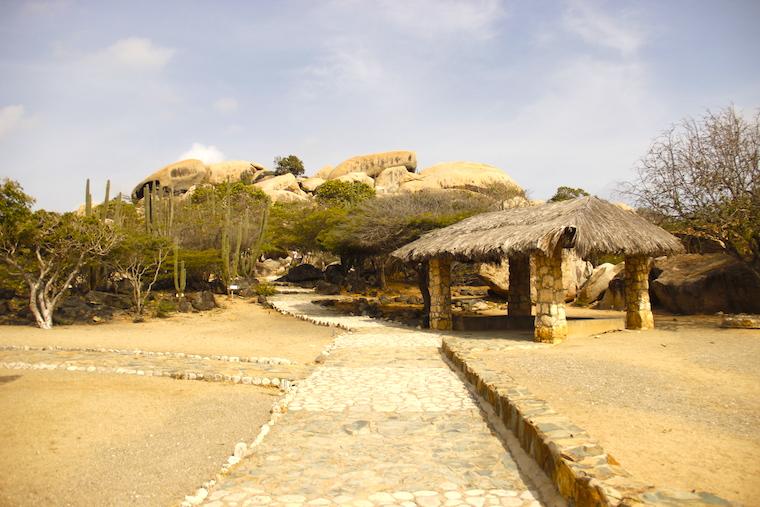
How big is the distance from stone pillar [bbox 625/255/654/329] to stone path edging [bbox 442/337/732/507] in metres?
8.12

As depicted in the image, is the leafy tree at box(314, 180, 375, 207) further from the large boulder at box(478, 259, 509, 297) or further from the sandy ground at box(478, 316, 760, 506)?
the sandy ground at box(478, 316, 760, 506)

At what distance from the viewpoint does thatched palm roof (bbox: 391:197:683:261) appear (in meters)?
10.9

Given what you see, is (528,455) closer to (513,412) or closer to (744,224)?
(513,412)

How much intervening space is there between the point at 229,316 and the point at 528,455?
15742mm

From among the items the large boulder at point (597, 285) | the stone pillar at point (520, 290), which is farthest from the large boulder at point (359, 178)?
the stone pillar at point (520, 290)

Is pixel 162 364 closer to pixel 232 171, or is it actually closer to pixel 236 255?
pixel 236 255

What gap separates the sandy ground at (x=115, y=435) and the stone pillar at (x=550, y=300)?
6245mm

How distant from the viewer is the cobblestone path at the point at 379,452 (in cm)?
398

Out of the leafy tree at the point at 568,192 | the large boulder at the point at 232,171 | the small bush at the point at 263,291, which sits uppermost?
the large boulder at the point at 232,171

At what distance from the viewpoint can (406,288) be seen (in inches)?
1094

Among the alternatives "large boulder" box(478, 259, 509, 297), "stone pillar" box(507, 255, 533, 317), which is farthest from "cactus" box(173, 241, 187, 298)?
"stone pillar" box(507, 255, 533, 317)

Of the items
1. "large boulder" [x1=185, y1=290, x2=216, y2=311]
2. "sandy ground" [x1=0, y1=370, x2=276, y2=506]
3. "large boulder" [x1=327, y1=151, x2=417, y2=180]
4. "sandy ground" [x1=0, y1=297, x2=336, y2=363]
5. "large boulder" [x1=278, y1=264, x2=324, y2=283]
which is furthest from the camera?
"large boulder" [x1=327, y1=151, x2=417, y2=180]

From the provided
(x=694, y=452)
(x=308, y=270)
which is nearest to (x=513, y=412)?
(x=694, y=452)

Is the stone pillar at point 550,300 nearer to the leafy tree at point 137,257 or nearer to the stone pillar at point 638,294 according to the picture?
the stone pillar at point 638,294
